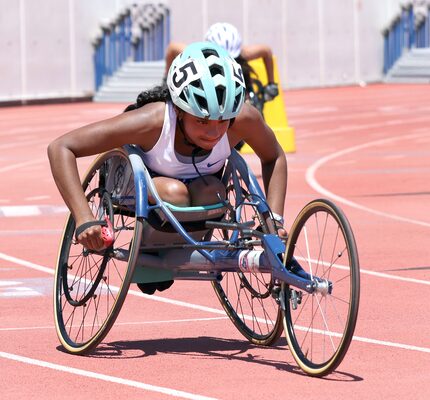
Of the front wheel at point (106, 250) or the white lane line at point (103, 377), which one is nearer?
the white lane line at point (103, 377)

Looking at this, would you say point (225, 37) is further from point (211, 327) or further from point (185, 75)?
point (185, 75)

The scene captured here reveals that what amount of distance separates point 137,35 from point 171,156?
3326 cm

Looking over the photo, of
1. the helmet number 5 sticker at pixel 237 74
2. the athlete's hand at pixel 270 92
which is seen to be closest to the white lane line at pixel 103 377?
the helmet number 5 sticker at pixel 237 74

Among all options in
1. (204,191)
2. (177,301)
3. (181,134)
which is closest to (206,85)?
(181,134)

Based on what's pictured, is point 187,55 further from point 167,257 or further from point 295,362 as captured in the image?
point 295,362

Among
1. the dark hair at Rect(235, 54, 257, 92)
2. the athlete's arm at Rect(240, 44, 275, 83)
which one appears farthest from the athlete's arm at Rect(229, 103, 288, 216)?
the athlete's arm at Rect(240, 44, 275, 83)

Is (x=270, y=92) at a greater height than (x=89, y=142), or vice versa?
(x=89, y=142)

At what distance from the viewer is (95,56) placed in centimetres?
4031

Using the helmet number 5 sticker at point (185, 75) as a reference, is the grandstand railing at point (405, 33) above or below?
below

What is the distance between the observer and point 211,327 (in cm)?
924

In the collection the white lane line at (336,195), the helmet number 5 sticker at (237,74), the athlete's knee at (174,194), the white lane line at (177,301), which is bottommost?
the white lane line at (336,195)

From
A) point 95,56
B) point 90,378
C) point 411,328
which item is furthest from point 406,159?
point 95,56

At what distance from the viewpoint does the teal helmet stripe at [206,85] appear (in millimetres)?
7973

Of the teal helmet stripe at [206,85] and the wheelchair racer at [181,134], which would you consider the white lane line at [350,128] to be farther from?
the teal helmet stripe at [206,85]
